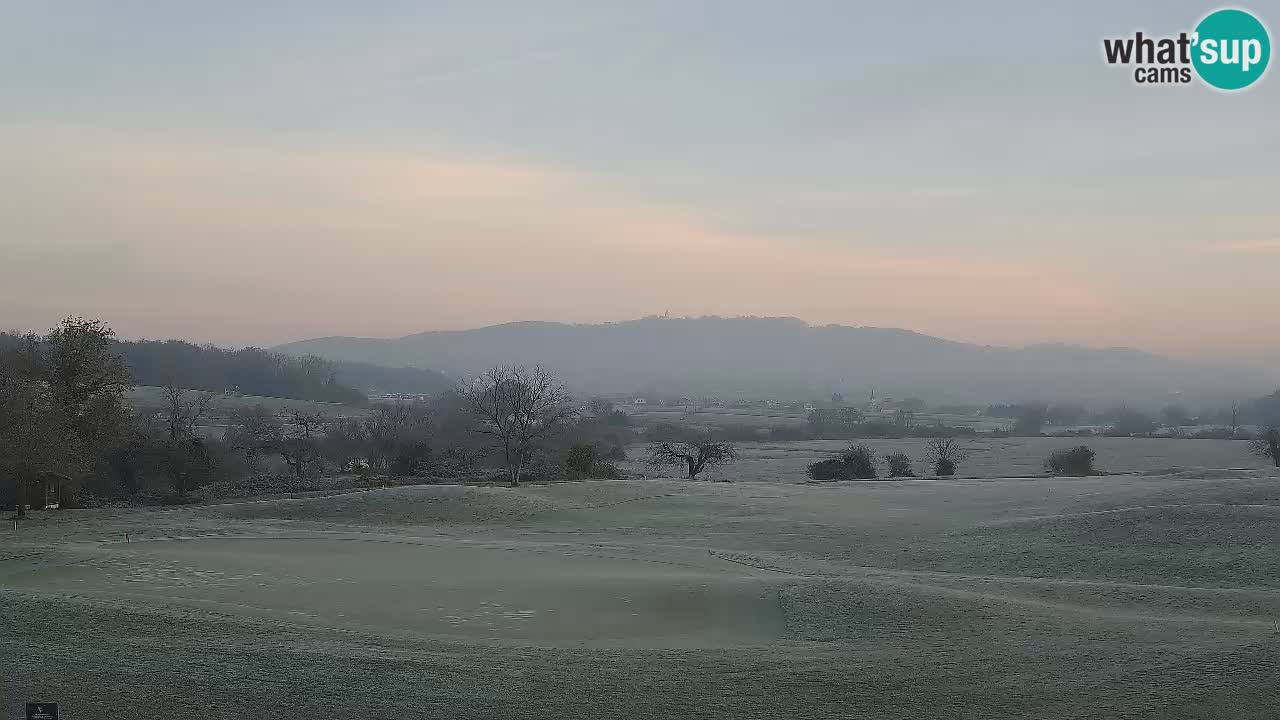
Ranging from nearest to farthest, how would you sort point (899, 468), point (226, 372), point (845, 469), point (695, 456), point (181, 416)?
point (845, 469) → point (899, 468) → point (695, 456) → point (181, 416) → point (226, 372)

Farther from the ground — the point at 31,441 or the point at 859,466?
the point at 31,441

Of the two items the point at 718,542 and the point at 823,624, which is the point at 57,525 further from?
the point at 823,624

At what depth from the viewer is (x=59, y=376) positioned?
41312 mm

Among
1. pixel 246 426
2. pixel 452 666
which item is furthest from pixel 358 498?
pixel 246 426

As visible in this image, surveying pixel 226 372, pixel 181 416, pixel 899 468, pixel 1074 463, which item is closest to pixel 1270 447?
pixel 1074 463

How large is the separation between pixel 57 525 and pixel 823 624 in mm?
26539

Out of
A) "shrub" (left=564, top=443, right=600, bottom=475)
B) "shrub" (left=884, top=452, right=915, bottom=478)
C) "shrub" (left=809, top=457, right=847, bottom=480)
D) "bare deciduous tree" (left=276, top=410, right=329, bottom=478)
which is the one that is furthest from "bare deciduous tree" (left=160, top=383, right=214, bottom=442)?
"shrub" (left=884, top=452, right=915, bottom=478)

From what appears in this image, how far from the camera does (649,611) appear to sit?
740 inches

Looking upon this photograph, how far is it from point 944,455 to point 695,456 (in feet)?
65.2

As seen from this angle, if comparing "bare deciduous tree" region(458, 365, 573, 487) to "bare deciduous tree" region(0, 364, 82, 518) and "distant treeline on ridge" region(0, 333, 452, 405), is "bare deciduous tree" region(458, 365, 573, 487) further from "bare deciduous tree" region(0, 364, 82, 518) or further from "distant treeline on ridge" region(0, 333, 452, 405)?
"distant treeline on ridge" region(0, 333, 452, 405)

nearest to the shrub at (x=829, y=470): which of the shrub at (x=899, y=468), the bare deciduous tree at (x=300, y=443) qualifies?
the shrub at (x=899, y=468)

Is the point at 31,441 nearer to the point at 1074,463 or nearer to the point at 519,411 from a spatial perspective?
the point at 519,411

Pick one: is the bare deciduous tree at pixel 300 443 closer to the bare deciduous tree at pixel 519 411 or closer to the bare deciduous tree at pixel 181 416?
the bare deciduous tree at pixel 181 416

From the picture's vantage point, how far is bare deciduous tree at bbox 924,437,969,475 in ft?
208
